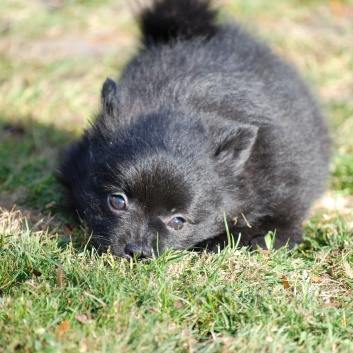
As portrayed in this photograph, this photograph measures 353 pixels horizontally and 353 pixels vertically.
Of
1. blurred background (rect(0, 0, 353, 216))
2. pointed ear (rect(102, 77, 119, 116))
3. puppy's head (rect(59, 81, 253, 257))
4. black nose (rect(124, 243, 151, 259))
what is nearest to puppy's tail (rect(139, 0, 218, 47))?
blurred background (rect(0, 0, 353, 216))

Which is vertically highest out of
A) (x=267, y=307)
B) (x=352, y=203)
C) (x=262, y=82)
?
(x=262, y=82)

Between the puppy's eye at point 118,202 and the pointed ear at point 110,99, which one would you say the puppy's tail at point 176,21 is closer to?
the pointed ear at point 110,99

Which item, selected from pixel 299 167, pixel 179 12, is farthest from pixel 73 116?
pixel 299 167

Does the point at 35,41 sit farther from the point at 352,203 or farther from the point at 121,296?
the point at 121,296

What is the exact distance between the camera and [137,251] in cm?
437

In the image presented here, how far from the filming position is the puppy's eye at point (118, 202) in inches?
180

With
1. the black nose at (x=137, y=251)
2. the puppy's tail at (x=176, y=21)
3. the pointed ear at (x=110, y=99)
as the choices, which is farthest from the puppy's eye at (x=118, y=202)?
the puppy's tail at (x=176, y=21)

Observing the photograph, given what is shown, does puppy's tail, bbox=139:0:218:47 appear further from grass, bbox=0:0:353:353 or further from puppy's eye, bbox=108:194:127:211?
puppy's eye, bbox=108:194:127:211

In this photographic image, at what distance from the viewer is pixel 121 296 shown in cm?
388

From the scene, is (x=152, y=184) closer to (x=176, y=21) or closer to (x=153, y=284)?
(x=153, y=284)

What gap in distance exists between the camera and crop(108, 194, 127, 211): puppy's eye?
4.58m

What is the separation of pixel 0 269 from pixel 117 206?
937 mm

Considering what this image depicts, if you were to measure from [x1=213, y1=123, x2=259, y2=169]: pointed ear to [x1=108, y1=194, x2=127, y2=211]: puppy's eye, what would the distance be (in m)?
0.79

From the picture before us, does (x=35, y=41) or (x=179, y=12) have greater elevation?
(x=179, y=12)
